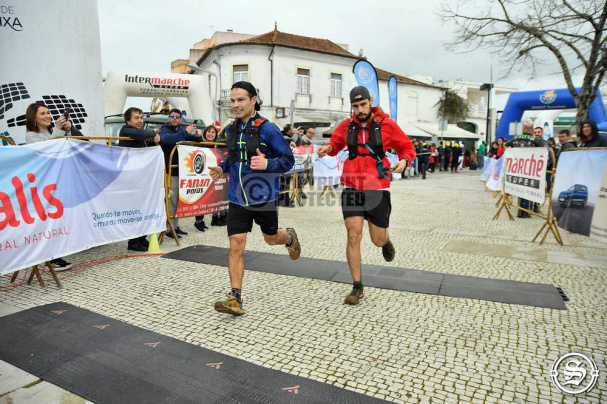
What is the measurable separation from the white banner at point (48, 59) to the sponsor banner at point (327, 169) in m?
6.72

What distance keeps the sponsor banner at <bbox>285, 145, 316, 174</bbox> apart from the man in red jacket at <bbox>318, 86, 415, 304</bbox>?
6448 millimetres

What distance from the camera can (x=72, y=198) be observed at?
15.7ft

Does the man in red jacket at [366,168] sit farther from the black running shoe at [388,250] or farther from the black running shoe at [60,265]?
the black running shoe at [60,265]

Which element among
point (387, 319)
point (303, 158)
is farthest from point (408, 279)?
point (303, 158)

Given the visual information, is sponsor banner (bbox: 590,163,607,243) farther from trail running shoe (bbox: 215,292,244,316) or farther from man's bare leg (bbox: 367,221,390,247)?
trail running shoe (bbox: 215,292,244,316)

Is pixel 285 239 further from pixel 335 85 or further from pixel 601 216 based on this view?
pixel 335 85

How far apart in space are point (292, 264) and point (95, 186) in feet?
8.64

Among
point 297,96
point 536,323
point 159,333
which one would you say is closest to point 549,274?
point 536,323

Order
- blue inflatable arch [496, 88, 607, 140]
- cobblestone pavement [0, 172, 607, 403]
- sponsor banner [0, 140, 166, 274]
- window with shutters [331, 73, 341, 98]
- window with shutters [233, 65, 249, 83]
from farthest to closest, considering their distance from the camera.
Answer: window with shutters [331, 73, 341, 98]
window with shutters [233, 65, 249, 83]
blue inflatable arch [496, 88, 607, 140]
sponsor banner [0, 140, 166, 274]
cobblestone pavement [0, 172, 607, 403]

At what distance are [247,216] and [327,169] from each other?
885cm

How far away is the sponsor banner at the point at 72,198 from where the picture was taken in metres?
4.10

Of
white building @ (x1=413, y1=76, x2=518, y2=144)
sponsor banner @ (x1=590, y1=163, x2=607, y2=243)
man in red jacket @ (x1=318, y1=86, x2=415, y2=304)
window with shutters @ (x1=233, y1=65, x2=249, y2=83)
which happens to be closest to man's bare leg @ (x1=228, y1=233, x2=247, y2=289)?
man in red jacket @ (x1=318, y1=86, x2=415, y2=304)

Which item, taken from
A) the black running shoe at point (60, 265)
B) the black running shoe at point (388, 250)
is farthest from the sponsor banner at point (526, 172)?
the black running shoe at point (60, 265)

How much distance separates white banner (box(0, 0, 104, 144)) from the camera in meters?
5.99
